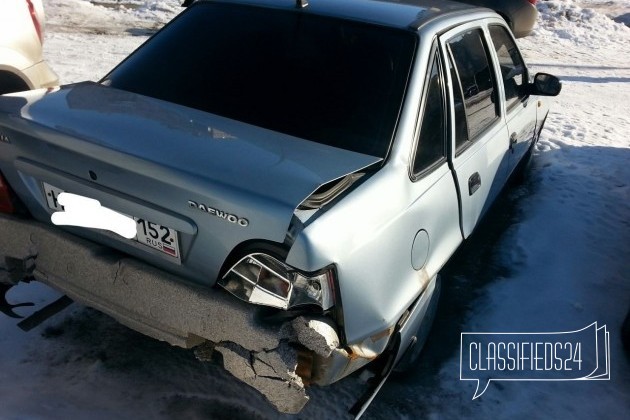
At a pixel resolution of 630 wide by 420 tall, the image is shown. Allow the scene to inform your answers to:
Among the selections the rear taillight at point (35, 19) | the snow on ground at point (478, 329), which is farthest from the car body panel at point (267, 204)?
the rear taillight at point (35, 19)

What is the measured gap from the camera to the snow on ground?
268 centimetres

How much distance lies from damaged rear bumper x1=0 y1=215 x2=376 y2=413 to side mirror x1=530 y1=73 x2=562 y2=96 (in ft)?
8.45

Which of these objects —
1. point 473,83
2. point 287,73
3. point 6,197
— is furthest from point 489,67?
point 6,197

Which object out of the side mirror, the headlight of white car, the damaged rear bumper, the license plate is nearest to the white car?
the damaged rear bumper

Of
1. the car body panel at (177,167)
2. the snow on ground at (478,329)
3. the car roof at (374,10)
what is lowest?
the snow on ground at (478,329)

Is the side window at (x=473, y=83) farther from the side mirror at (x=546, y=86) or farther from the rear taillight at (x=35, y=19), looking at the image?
the rear taillight at (x=35, y=19)

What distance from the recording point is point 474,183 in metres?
3.01

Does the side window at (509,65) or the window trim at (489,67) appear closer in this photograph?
the window trim at (489,67)

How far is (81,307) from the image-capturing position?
10.6ft

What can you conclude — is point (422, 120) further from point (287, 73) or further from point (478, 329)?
point (478, 329)

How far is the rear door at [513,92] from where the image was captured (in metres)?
3.67

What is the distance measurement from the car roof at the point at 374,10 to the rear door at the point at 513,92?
2.45 ft

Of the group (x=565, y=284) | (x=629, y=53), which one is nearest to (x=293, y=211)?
(x=565, y=284)

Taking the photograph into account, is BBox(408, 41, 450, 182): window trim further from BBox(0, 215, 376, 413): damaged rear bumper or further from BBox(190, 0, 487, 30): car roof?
BBox(0, 215, 376, 413): damaged rear bumper
